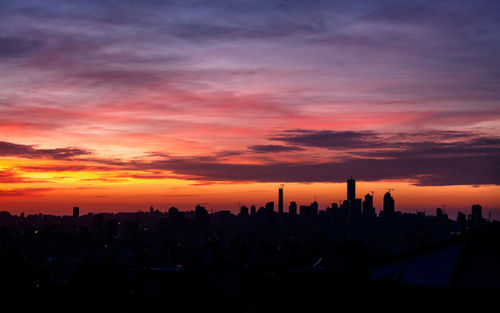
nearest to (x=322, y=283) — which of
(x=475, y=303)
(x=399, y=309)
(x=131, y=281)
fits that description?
(x=399, y=309)

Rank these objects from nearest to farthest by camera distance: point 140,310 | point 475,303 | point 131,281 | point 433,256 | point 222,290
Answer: point 475,303 → point 140,310 → point 222,290 → point 433,256 → point 131,281

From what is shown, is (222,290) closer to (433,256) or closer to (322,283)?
(322,283)

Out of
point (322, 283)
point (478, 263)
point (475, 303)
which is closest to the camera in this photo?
point (475, 303)

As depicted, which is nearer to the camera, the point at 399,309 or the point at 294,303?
the point at 399,309

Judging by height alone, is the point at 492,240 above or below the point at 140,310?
above

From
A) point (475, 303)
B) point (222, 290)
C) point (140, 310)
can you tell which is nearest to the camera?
point (475, 303)

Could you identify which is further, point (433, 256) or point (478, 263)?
point (433, 256)

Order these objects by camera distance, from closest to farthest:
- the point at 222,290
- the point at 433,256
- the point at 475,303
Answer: the point at 475,303 < the point at 222,290 < the point at 433,256

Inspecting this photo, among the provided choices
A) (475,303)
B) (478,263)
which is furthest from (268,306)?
(478,263)

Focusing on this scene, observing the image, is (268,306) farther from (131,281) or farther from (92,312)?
(131,281)
